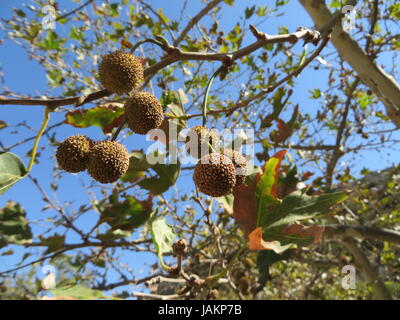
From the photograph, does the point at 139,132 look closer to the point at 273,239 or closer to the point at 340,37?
the point at 273,239

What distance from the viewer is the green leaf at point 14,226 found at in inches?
80.7

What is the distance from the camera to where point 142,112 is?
121 cm

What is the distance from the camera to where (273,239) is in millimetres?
1391

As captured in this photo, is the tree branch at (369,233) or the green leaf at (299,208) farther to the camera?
the tree branch at (369,233)

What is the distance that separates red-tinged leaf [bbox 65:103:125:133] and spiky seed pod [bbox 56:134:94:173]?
12 cm

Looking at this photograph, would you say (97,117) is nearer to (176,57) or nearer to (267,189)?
(176,57)

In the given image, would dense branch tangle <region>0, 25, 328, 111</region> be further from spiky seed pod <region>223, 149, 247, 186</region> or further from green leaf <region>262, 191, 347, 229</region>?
green leaf <region>262, 191, 347, 229</region>

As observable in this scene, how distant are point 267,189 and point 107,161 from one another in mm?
733

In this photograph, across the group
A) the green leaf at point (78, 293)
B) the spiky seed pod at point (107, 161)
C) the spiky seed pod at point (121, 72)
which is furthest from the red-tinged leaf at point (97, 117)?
the green leaf at point (78, 293)

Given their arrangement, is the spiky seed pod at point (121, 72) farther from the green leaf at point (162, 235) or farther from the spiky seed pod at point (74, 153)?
the green leaf at point (162, 235)

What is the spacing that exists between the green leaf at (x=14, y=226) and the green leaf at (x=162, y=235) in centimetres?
130

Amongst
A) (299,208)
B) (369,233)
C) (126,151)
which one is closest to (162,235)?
(126,151)

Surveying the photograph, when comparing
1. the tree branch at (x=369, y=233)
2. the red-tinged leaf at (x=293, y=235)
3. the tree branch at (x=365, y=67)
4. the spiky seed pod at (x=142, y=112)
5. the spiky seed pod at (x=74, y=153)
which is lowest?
the red-tinged leaf at (x=293, y=235)
